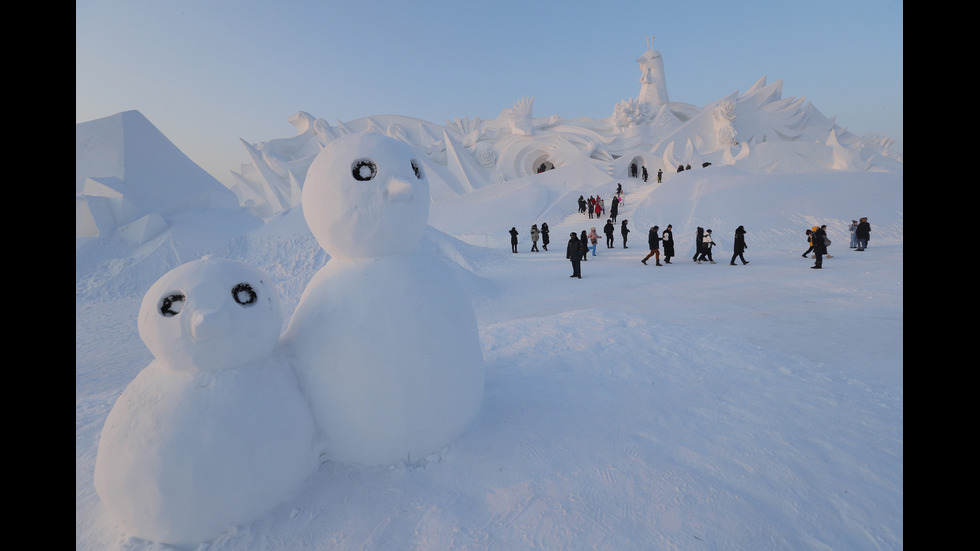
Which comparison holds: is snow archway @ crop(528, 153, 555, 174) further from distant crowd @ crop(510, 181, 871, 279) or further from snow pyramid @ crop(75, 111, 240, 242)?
snow pyramid @ crop(75, 111, 240, 242)

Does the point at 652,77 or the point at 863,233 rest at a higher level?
the point at 652,77

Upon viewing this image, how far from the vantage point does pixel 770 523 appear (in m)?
2.04

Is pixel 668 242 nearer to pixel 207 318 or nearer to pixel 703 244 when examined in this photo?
pixel 703 244

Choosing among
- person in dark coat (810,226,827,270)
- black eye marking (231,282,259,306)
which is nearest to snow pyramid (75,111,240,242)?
black eye marking (231,282,259,306)

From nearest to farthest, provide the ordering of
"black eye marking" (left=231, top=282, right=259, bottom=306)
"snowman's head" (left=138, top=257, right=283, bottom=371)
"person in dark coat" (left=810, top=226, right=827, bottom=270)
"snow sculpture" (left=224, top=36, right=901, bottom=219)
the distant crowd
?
1. "snowman's head" (left=138, top=257, right=283, bottom=371)
2. "black eye marking" (left=231, top=282, right=259, bottom=306)
3. "person in dark coat" (left=810, top=226, right=827, bottom=270)
4. the distant crowd
5. "snow sculpture" (left=224, top=36, right=901, bottom=219)

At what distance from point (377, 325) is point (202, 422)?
3.00ft

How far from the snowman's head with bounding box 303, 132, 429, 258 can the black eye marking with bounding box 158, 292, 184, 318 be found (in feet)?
2.41

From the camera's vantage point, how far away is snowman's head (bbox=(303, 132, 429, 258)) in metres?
2.47

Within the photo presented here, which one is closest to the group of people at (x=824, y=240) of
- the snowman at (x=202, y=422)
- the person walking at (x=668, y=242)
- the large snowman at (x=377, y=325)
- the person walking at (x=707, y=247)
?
the person walking at (x=707, y=247)

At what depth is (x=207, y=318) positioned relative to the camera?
1.97 meters

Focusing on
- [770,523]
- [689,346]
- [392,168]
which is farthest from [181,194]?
[770,523]

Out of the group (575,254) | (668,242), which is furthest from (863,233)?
(575,254)

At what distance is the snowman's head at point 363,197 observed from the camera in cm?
247
